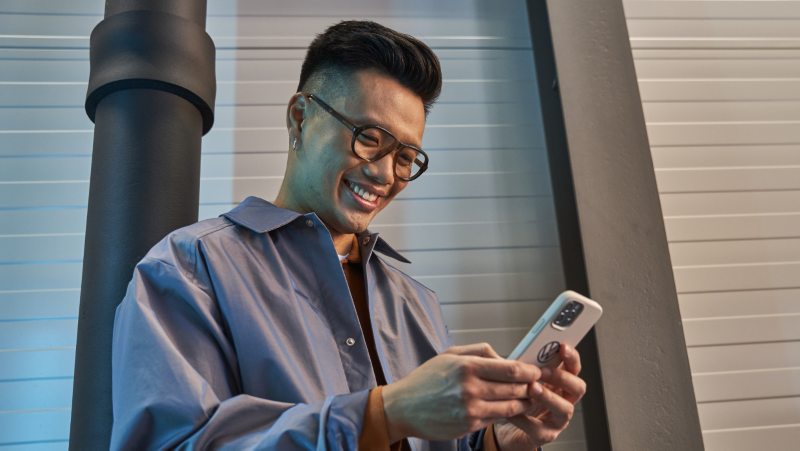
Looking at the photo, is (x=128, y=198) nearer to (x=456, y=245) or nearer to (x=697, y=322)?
(x=456, y=245)

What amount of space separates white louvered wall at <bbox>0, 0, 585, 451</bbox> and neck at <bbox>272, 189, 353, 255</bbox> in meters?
1.01

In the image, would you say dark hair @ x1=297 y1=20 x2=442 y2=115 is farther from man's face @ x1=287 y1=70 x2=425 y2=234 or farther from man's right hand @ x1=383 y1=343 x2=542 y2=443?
man's right hand @ x1=383 y1=343 x2=542 y2=443

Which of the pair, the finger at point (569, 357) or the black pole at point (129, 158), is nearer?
the finger at point (569, 357)

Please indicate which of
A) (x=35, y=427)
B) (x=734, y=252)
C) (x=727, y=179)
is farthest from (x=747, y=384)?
(x=35, y=427)

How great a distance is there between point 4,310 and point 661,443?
283 centimetres

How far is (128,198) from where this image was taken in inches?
76.7

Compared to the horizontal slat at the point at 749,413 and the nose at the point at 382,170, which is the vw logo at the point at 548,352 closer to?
the nose at the point at 382,170

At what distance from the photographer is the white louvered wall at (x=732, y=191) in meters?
2.71

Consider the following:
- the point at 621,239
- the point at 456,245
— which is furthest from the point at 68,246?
the point at 621,239

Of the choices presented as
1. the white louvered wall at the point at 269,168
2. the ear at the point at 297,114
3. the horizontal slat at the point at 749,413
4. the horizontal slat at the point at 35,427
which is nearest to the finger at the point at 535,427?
the ear at the point at 297,114

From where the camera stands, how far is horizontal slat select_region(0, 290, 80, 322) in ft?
8.56

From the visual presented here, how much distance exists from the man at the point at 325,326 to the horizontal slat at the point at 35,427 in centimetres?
151

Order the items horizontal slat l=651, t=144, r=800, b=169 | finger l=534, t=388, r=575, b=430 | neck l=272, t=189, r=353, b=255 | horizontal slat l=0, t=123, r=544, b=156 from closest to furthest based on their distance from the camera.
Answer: finger l=534, t=388, r=575, b=430, neck l=272, t=189, r=353, b=255, horizontal slat l=0, t=123, r=544, b=156, horizontal slat l=651, t=144, r=800, b=169

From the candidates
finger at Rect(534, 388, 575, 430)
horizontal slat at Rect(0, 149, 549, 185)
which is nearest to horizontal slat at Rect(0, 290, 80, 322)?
horizontal slat at Rect(0, 149, 549, 185)
